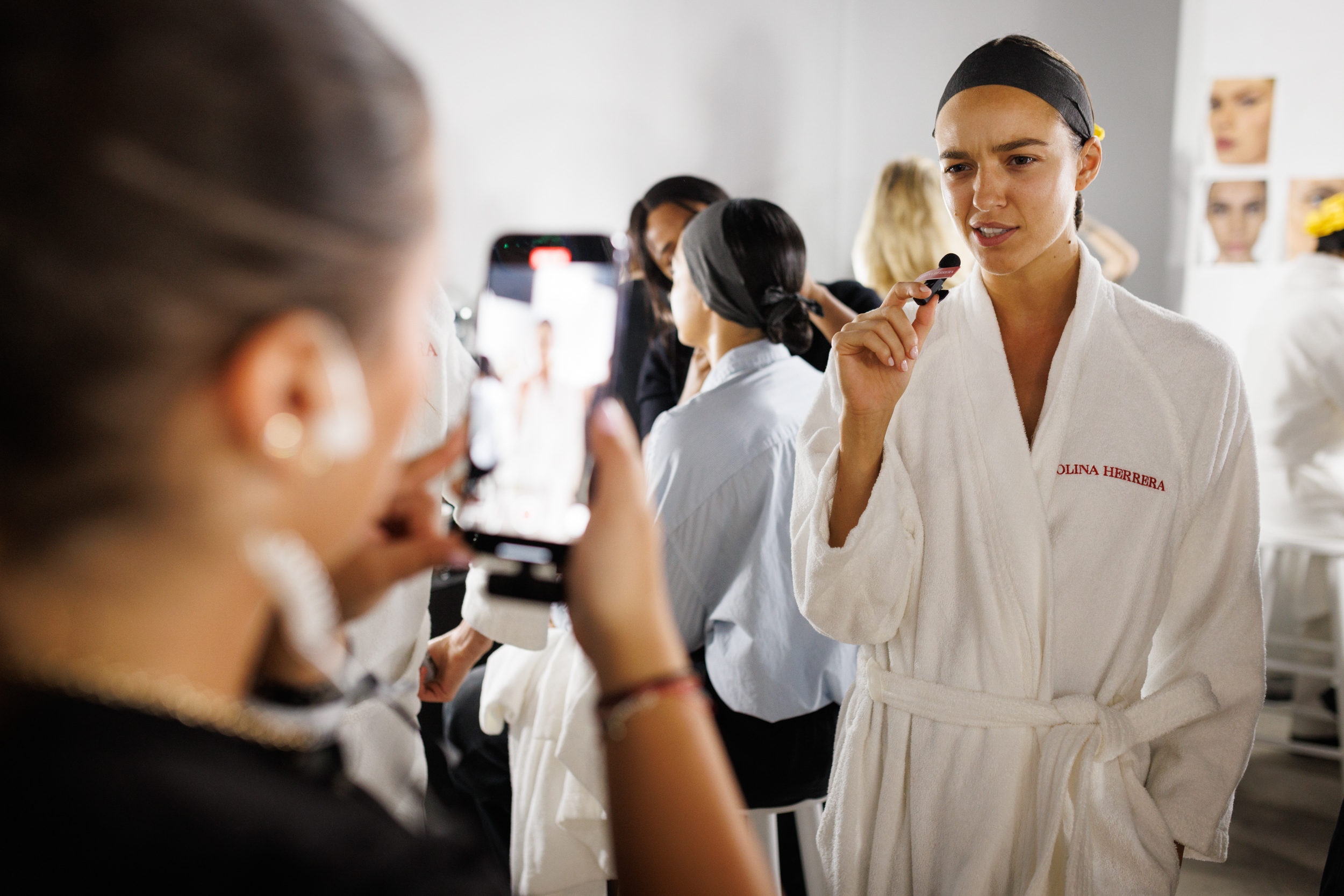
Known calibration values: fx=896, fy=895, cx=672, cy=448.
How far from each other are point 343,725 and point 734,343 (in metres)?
0.87

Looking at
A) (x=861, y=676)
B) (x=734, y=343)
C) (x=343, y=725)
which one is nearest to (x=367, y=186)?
(x=343, y=725)

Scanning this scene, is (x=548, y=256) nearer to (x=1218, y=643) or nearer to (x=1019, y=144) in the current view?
(x=1019, y=144)

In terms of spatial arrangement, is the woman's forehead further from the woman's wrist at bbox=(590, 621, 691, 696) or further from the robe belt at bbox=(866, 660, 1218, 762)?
the woman's wrist at bbox=(590, 621, 691, 696)

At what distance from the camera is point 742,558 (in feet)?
4.49

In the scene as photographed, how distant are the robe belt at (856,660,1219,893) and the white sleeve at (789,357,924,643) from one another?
5.0 inches

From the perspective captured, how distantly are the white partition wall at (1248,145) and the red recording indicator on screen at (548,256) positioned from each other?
107 inches

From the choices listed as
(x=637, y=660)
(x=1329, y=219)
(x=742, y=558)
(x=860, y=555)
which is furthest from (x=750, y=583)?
(x=1329, y=219)

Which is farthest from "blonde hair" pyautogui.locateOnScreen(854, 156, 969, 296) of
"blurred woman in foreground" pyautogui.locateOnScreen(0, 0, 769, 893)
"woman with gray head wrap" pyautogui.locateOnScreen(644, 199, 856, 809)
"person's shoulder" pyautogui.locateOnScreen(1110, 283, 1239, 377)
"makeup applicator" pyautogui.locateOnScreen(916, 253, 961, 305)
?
"blurred woman in foreground" pyautogui.locateOnScreen(0, 0, 769, 893)

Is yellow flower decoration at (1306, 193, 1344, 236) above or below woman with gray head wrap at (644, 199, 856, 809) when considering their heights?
above

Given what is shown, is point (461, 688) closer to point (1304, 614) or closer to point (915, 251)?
point (915, 251)

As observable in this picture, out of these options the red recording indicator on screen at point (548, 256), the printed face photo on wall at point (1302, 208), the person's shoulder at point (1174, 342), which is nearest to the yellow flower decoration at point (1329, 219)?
the printed face photo on wall at point (1302, 208)

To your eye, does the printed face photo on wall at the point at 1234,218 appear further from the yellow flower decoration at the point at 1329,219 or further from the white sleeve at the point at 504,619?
the white sleeve at the point at 504,619

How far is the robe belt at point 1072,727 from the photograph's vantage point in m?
0.98

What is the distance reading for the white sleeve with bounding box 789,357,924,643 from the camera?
1039 millimetres
